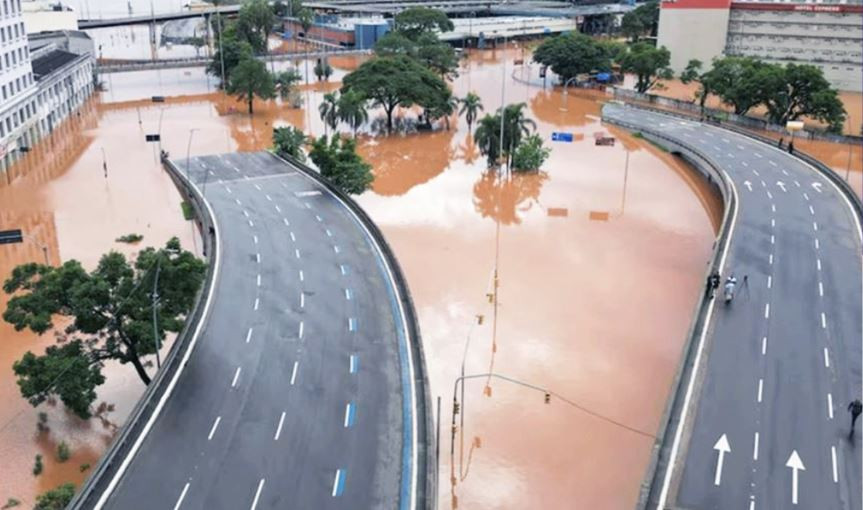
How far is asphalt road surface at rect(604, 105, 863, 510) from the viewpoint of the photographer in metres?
24.2

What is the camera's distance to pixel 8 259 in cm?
4762

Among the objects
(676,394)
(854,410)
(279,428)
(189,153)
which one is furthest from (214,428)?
(189,153)

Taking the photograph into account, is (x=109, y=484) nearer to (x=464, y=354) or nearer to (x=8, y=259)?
(x=464, y=354)

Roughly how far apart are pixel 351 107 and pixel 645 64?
43.1 m

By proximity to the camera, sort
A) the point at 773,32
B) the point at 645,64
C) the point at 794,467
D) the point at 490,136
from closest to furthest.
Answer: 1. the point at 794,467
2. the point at 490,136
3. the point at 645,64
4. the point at 773,32

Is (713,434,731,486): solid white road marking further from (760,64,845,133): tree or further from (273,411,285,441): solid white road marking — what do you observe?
(760,64,845,133): tree

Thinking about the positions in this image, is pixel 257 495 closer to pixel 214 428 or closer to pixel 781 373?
pixel 214 428

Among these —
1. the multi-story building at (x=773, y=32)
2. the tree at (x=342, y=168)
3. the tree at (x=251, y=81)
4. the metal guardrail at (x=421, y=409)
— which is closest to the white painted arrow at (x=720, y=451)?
the metal guardrail at (x=421, y=409)

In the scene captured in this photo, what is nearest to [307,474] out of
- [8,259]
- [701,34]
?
[8,259]

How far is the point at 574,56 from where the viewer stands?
104 meters

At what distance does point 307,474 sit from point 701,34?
104871mm

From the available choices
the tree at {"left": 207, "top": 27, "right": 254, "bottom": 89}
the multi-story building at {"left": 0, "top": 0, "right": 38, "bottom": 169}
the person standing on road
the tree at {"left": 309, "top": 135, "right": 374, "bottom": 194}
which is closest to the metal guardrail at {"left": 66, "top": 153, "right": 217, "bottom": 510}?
the tree at {"left": 309, "top": 135, "right": 374, "bottom": 194}

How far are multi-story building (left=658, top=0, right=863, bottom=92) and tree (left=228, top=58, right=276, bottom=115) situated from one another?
6203 centimetres

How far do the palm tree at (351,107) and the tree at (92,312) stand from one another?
44.7 m
